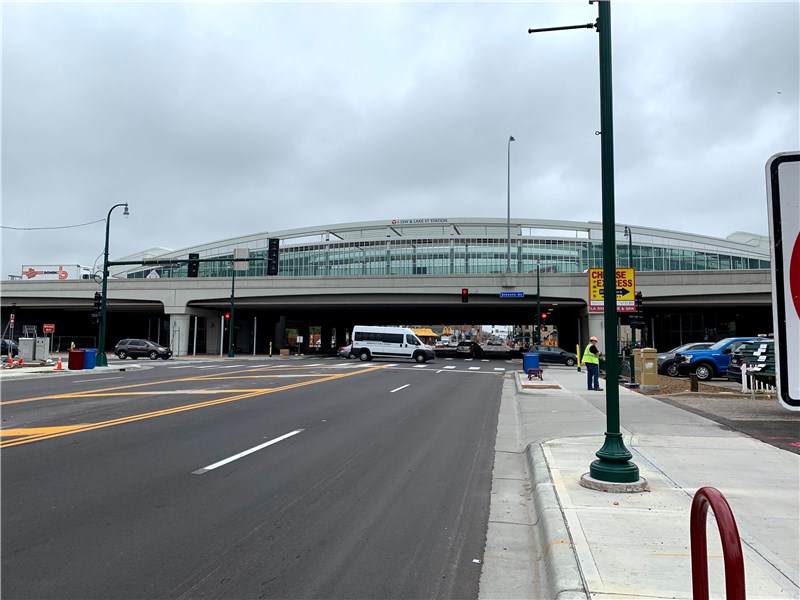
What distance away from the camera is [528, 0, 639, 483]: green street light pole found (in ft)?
21.0

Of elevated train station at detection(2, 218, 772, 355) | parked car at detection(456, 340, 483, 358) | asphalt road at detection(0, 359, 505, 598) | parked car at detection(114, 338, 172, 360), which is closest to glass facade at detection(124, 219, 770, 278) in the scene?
elevated train station at detection(2, 218, 772, 355)

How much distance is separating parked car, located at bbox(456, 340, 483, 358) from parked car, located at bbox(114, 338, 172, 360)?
1129 inches

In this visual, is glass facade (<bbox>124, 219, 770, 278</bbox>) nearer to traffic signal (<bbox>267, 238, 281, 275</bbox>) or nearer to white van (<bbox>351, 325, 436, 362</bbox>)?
white van (<bbox>351, 325, 436, 362</bbox>)

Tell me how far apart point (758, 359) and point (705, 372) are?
7.23 m

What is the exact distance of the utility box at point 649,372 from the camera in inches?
708

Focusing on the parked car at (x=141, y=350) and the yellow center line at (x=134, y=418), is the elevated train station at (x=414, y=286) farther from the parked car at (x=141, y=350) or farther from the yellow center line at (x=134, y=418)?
the yellow center line at (x=134, y=418)

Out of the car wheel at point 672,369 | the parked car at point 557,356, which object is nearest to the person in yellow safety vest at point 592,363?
the car wheel at point 672,369

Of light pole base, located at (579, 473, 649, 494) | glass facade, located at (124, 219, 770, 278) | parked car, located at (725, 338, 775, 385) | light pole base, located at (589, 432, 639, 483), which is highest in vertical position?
glass facade, located at (124, 219, 770, 278)

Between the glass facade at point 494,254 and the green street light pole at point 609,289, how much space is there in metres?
51.2

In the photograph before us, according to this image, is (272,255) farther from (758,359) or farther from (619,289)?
(758,359)

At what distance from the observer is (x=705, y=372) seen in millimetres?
22484

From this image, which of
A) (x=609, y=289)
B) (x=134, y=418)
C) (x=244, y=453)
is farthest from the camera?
(x=134, y=418)

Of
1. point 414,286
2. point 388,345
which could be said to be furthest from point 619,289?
point 414,286

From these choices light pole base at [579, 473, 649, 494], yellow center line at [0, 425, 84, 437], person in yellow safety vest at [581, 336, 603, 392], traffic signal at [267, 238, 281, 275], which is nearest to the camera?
light pole base at [579, 473, 649, 494]
